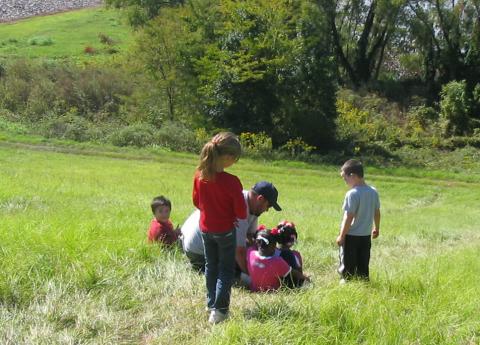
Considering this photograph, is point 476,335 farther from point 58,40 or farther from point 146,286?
point 58,40

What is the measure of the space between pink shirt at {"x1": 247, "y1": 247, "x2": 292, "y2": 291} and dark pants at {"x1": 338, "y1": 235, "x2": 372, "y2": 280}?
30.3 inches

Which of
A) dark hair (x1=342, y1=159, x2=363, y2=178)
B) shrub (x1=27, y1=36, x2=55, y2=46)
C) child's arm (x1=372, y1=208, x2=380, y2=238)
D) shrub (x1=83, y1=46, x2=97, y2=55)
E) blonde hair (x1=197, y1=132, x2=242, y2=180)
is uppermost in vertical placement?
shrub (x1=27, y1=36, x2=55, y2=46)

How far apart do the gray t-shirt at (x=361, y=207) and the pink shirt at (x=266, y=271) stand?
0.94 meters

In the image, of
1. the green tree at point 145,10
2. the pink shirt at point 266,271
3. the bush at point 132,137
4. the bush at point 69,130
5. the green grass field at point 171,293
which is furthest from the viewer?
the green tree at point 145,10

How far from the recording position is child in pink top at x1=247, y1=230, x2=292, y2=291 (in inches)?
236

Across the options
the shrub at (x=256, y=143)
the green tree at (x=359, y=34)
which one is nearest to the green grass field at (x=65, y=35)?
the green tree at (x=359, y=34)

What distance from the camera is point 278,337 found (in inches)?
170

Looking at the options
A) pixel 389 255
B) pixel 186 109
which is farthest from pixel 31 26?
pixel 389 255

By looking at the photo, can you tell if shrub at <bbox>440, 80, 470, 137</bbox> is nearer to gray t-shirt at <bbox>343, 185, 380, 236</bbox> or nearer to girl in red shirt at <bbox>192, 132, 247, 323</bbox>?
gray t-shirt at <bbox>343, 185, 380, 236</bbox>

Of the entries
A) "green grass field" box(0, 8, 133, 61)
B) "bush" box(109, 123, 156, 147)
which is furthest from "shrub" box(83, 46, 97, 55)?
"bush" box(109, 123, 156, 147)

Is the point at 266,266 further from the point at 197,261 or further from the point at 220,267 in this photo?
the point at 220,267

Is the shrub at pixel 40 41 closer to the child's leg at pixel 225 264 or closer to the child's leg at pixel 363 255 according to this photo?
the child's leg at pixel 363 255

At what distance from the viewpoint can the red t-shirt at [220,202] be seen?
4.89m

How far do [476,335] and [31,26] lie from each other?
60601 millimetres
